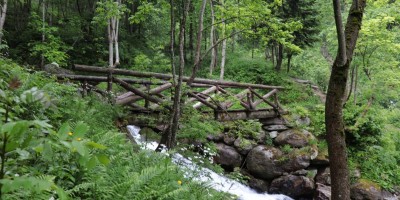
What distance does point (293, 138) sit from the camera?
12.3m

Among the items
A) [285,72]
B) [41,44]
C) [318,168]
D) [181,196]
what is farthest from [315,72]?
[181,196]

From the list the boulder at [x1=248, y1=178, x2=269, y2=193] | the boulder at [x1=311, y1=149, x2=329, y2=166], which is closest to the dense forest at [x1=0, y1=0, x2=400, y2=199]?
the boulder at [x1=248, y1=178, x2=269, y2=193]

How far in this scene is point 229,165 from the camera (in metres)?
11.2

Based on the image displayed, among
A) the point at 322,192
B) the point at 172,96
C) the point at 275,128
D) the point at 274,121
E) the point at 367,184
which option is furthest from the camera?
the point at 274,121

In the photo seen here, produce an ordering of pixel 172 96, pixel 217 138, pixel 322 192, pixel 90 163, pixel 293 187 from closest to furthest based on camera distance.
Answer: pixel 90 163 < pixel 172 96 < pixel 322 192 < pixel 293 187 < pixel 217 138

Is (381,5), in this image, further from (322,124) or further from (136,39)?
(136,39)

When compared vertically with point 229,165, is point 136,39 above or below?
above

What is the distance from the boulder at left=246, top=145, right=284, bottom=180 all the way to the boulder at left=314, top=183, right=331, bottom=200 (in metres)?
1.33

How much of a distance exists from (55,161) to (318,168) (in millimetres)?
11036

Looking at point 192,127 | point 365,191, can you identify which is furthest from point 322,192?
point 192,127

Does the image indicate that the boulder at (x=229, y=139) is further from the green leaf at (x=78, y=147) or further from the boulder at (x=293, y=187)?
the green leaf at (x=78, y=147)

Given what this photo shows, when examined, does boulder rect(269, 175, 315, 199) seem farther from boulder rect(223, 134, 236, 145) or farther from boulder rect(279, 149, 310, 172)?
boulder rect(223, 134, 236, 145)

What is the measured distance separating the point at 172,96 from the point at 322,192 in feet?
21.7

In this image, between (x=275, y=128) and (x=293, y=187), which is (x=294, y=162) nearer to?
(x=293, y=187)
